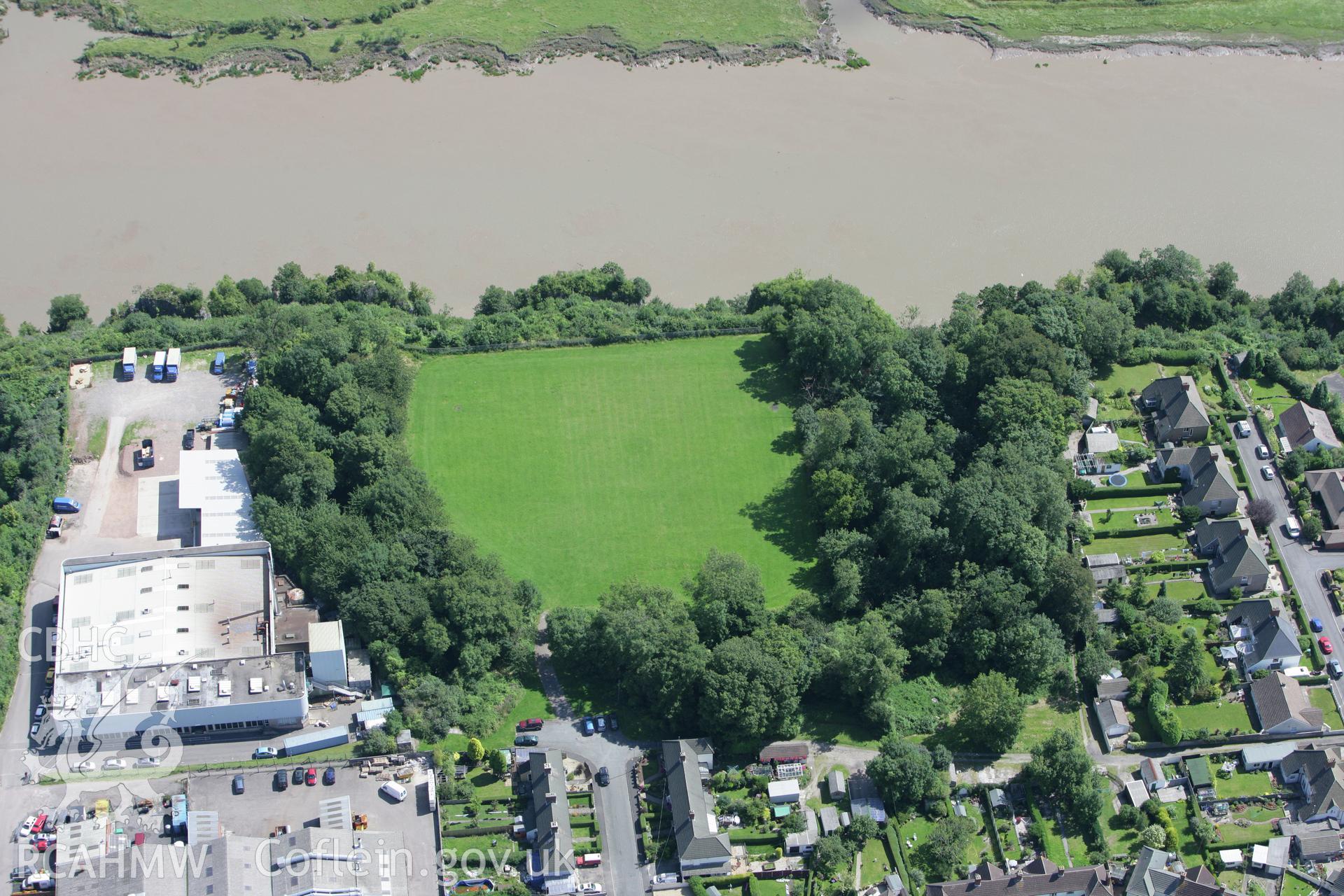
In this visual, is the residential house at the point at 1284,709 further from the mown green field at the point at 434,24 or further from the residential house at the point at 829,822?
the mown green field at the point at 434,24

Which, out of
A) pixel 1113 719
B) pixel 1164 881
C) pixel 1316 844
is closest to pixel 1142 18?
pixel 1113 719

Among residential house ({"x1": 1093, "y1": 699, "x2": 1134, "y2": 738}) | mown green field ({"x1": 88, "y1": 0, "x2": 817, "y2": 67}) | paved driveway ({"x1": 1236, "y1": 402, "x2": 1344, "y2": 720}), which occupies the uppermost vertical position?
mown green field ({"x1": 88, "y1": 0, "x2": 817, "y2": 67})

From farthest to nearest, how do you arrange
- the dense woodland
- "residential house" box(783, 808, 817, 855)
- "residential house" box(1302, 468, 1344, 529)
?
"residential house" box(1302, 468, 1344, 529), the dense woodland, "residential house" box(783, 808, 817, 855)

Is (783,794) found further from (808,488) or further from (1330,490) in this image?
(1330,490)

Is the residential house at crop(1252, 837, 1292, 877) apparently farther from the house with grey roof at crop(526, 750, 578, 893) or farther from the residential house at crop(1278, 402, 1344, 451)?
the house with grey roof at crop(526, 750, 578, 893)

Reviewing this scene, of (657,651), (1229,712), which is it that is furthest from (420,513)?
(1229,712)

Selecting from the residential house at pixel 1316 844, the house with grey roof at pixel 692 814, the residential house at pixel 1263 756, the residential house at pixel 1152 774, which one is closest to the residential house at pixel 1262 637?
the residential house at pixel 1263 756

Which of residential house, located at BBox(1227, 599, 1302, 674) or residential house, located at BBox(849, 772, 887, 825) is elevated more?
residential house, located at BBox(1227, 599, 1302, 674)

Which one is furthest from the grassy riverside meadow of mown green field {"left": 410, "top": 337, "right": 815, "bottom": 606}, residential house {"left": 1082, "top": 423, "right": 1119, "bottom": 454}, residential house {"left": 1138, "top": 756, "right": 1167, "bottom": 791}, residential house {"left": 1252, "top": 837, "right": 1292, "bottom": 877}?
residential house {"left": 1252, "top": 837, "right": 1292, "bottom": 877}

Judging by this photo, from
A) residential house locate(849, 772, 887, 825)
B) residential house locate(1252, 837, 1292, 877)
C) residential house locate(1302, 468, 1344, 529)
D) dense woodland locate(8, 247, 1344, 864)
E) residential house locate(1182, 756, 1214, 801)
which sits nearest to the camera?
residential house locate(1252, 837, 1292, 877)
